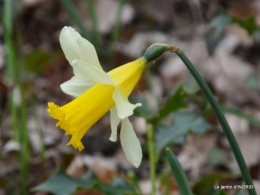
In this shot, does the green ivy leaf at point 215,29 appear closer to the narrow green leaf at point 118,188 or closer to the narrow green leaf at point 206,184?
the narrow green leaf at point 206,184

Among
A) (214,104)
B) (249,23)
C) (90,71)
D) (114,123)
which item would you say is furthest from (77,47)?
(249,23)

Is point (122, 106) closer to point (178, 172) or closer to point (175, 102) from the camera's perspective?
point (178, 172)

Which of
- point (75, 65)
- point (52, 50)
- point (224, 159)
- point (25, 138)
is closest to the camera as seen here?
point (75, 65)

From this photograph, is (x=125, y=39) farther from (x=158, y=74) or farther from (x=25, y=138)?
(x=25, y=138)

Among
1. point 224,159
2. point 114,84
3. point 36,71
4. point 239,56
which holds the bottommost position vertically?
point 224,159

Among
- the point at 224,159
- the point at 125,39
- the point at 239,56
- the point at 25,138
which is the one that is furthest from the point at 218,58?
the point at 25,138

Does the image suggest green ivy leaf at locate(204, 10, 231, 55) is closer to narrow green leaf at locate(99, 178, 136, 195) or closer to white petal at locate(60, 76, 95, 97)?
narrow green leaf at locate(99, 178, 136, 195)
